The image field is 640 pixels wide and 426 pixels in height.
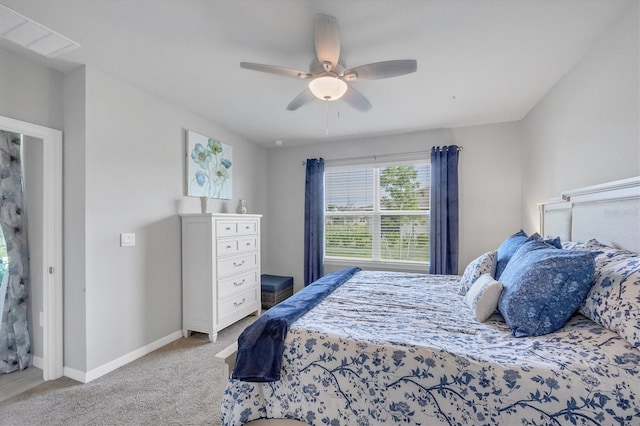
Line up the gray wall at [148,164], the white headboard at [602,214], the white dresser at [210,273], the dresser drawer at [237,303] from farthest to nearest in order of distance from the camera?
the dresser drawer at [237,303]
the white dresser at [210,273]
the gray wall at [148,164]
the white headboard at [602,214]

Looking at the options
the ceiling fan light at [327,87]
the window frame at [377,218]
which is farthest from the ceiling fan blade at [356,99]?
the window frame at [377,218]

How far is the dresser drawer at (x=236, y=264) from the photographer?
288 centimetres

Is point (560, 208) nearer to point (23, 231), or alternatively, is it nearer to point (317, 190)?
point (317, 190)

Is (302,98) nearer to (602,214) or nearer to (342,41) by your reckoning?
(342,41)

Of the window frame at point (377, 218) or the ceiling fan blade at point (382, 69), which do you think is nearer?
the ceiling fan blade at point (382, 69)

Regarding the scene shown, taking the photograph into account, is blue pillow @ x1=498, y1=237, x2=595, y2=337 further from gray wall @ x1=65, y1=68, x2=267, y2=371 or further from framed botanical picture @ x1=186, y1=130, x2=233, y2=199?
framed botanical picture @ x1=186, y1=130, x2=233, y2=199

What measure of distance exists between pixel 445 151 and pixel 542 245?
214 centimetres

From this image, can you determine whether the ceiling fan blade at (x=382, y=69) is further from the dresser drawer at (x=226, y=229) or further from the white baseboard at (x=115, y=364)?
the white baseboard at (x=115, y=364)

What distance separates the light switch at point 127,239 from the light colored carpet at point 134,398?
41.1 inches

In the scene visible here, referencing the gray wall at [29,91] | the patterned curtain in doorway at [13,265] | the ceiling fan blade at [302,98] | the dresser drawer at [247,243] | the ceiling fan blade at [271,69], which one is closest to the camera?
the ceiling fan blade at [271,69]

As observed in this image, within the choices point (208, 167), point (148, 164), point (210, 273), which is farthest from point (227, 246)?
point (148, 164)

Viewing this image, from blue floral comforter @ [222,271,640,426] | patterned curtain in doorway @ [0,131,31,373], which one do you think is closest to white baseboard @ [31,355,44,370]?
patterned curtain in doorway @ [0,131,31,373]

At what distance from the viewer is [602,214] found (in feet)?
5.54

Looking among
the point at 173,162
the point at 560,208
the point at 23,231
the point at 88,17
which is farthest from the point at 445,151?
the point at 23,231
